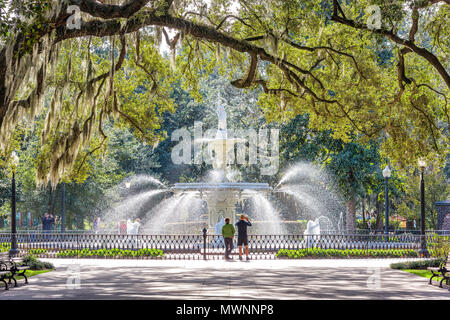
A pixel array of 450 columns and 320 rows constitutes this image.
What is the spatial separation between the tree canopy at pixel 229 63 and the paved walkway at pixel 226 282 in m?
3.29

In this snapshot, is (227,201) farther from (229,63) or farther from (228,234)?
(229,63)

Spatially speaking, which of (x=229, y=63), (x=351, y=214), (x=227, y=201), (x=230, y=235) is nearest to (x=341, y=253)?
(x=230, y=235)

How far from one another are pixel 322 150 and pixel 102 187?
51.2 ft

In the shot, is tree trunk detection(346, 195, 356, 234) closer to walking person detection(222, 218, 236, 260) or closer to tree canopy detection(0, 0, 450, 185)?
tree canopy detection(0, 0, 450, 185)

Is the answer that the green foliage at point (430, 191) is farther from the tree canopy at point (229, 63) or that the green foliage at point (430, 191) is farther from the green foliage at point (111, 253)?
the green foliage at point (111, 253)

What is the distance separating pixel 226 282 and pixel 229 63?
31.7 ft

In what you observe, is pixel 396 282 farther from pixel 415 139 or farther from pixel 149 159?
pixel 149 159

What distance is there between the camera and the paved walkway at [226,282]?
1067 cm

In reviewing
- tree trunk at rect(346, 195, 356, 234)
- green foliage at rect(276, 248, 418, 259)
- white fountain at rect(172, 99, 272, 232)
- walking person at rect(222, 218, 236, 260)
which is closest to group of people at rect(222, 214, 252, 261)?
walking person at rect(222, 218, 236, 260)

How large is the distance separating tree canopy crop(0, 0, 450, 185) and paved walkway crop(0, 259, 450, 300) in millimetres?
3292

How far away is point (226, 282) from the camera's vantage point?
41.6 ft

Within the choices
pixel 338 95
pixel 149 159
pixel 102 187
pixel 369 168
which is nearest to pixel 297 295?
pixel 338 95

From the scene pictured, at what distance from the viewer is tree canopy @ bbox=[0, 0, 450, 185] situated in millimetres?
12078

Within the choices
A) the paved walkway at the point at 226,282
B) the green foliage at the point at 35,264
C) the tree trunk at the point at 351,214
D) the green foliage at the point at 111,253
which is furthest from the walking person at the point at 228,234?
the tree trunk at the point at 351,214
